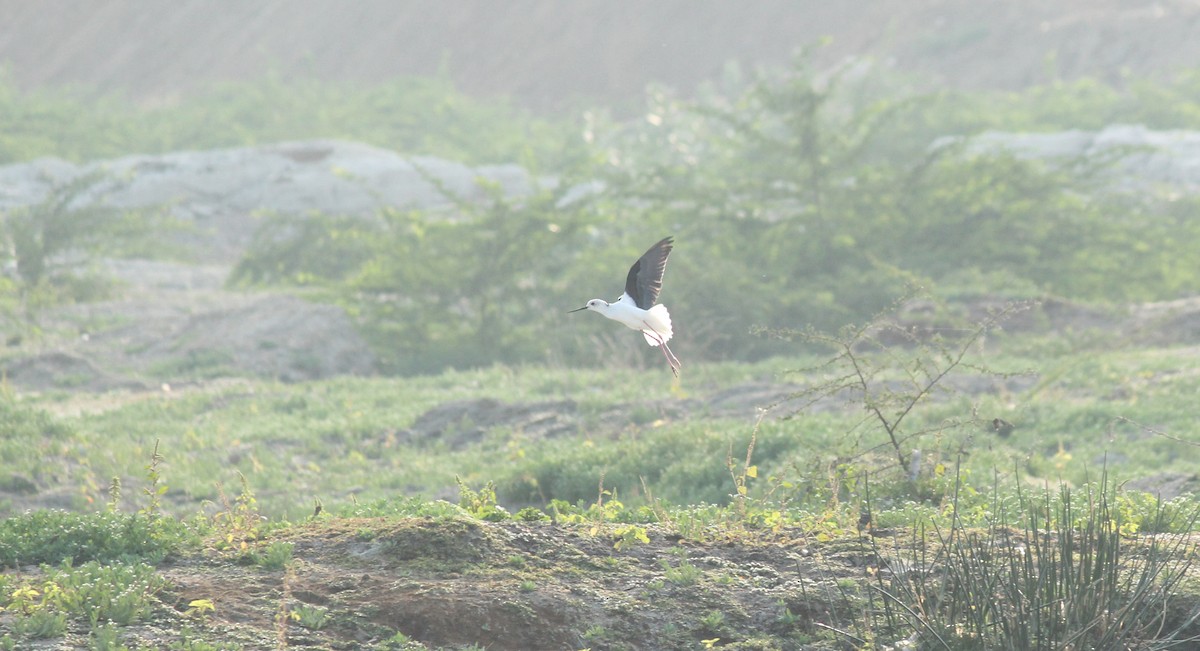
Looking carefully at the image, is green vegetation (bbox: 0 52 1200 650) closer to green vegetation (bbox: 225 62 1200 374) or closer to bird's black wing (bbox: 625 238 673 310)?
green vegetation (bbox: 225 62 1200 374)

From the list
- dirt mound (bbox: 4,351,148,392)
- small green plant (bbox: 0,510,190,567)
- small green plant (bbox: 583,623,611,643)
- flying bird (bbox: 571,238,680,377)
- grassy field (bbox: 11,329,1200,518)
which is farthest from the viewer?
dirt mound (bbox: 4,351,148,392)

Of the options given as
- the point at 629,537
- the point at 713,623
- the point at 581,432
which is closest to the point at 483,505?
the point at 629,537

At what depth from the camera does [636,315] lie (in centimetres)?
611

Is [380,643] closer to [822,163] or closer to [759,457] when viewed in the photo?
[759,457]

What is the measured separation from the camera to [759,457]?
10977 mm

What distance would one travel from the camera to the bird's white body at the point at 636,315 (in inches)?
240

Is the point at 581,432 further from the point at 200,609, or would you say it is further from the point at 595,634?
the point at 200,609

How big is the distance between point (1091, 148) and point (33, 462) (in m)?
21.7

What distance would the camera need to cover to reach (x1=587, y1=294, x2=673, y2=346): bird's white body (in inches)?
240

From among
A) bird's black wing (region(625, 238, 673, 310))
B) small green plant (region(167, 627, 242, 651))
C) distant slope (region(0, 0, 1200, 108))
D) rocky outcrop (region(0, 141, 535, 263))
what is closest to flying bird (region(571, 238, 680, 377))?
bird's black wing (region(625, 238, 673, 310))

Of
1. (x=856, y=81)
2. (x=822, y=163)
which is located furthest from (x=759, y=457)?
(x=856, y=81)

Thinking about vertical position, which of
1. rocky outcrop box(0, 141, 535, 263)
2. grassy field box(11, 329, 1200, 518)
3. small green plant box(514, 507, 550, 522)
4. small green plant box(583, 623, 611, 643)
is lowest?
grassy field box(11, 329, 1200, 518)

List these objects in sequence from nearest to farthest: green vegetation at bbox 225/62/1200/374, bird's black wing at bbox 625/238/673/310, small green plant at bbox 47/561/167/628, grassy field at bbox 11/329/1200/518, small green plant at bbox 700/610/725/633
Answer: small green plant at bbox 47/561/167/628 → small green plant at bbox 700/610/725/633 → bird's black wing at bbox 625/238/673/310 → grassy field at bbox 11/329/1200/518 → green vegetation at bbox 225/62/1200/374

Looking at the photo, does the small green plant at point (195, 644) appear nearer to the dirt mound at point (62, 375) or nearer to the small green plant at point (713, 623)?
the small green plant at point (713, 623)
